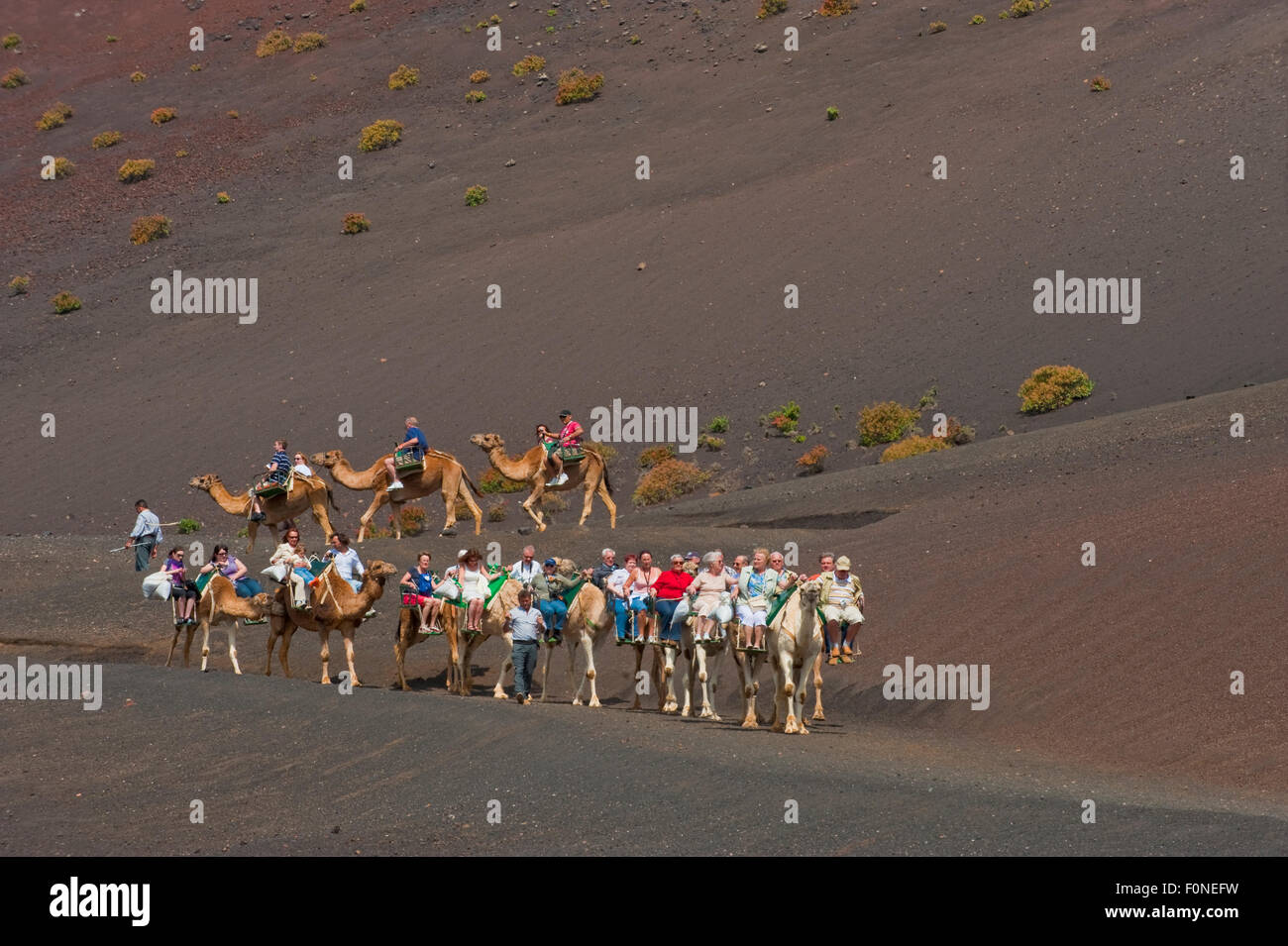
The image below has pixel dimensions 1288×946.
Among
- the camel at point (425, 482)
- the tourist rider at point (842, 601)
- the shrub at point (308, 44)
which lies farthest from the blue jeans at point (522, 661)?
the shrub at point (308, 44)

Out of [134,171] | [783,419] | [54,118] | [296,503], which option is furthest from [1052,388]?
[54,118]

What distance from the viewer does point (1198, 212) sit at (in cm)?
5250

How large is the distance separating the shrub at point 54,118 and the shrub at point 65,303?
57.4 feet

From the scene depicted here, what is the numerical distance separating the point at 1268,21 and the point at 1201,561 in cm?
4194

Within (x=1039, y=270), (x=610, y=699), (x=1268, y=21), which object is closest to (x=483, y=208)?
(x=1039, y=270)

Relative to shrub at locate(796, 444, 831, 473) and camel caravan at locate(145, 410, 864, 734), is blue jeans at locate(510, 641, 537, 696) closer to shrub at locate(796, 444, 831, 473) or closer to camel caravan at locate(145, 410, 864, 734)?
camel caravan at locate(145, 410, 864, 734)

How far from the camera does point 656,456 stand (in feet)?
151

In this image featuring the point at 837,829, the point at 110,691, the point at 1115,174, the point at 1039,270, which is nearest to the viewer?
the point at 837,829

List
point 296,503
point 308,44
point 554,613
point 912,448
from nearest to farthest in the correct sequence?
point 554,613, point 296,503, point 912,448, point 308,44

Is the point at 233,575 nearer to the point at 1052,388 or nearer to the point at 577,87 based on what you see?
the point at 1052,388

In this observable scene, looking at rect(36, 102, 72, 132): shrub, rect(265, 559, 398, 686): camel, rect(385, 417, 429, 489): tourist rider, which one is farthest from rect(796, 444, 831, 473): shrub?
rect(36, 102, 72, 132): shrub

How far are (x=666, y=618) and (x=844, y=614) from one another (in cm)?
219

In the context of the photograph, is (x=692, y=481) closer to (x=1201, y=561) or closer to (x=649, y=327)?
(x=649, y=327)

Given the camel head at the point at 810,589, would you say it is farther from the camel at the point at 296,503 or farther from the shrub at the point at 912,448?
the shrub at the point at 912,448
